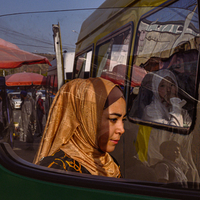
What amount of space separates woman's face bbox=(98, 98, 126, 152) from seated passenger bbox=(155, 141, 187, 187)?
0.30m

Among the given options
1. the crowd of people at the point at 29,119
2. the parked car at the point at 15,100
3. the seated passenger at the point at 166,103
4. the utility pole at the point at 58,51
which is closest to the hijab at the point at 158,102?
the seated passenger at the point at 166,103

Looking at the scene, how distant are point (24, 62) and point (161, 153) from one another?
40.1 inches

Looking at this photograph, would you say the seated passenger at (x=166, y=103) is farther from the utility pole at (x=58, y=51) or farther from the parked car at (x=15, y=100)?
the parked car at (x=15, y=100)

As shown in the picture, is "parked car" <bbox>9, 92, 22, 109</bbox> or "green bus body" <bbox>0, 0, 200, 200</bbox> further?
"parked car" <bbox>9, 92, 22, 109</bbox>

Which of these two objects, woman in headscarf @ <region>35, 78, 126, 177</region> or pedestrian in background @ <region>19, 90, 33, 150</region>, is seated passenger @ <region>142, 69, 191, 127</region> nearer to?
woman in headscarf @ <region>35, 78, 126, 177</region>

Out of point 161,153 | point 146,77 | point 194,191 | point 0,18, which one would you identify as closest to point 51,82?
point 0,18

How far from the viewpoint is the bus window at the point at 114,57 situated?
1.35m

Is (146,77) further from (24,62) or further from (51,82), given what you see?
(24,62)

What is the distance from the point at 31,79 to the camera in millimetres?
1229

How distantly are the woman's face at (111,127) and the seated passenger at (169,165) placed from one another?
0.98ft

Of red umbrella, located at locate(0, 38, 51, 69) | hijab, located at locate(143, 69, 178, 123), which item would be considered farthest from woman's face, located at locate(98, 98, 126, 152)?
red umbrella, located at locate(0, 38, 51, 69)

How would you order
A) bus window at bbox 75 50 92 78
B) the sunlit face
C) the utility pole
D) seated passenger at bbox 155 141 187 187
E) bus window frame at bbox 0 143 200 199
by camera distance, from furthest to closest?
bus window at bbox 75 50 92 78 < the utility pole < the sunlit face < seated passenger at bbox 155 141 187 187 < bus window frame at bbox 0 143 200 199

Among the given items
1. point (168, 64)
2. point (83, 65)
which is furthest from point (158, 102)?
point (83, 65)

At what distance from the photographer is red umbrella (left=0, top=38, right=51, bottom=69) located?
119cm
